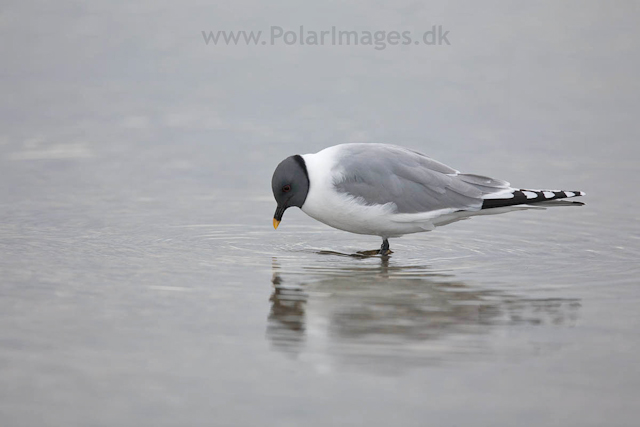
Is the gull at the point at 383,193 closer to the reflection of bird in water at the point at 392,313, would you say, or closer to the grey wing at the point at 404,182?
the grey wing at the point at 404,182

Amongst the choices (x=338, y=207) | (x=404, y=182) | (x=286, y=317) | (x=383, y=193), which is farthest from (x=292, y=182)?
(x=286, y=317)

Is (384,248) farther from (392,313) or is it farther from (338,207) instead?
(392,313)

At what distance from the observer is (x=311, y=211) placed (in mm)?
7805

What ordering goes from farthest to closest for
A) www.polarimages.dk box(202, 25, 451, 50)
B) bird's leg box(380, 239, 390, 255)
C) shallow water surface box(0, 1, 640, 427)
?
www.polarimages.dk box(202, 25, 451, 50) < bird's leg box(380, 239, 390, 255) < shallow water surface box(0, 1, 640, 427)

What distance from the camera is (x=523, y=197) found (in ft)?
25.6

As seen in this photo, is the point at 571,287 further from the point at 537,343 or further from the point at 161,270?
the point at 161,270

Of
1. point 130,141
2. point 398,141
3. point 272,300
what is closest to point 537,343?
point 272,300

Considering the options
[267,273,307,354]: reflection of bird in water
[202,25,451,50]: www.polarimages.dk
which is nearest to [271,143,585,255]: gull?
[267,273,307,354]: reflection of bird in water

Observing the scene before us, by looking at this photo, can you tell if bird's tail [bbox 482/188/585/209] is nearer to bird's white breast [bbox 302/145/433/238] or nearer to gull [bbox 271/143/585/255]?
gull [bbox 271/143/585/255]

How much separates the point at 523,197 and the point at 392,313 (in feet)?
6.94

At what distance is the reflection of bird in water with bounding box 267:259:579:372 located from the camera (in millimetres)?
5496

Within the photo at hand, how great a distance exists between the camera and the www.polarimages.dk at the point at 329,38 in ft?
49.1

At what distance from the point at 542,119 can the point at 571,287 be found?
19.7 ft

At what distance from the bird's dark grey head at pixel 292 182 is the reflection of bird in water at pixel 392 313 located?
0.73 m
